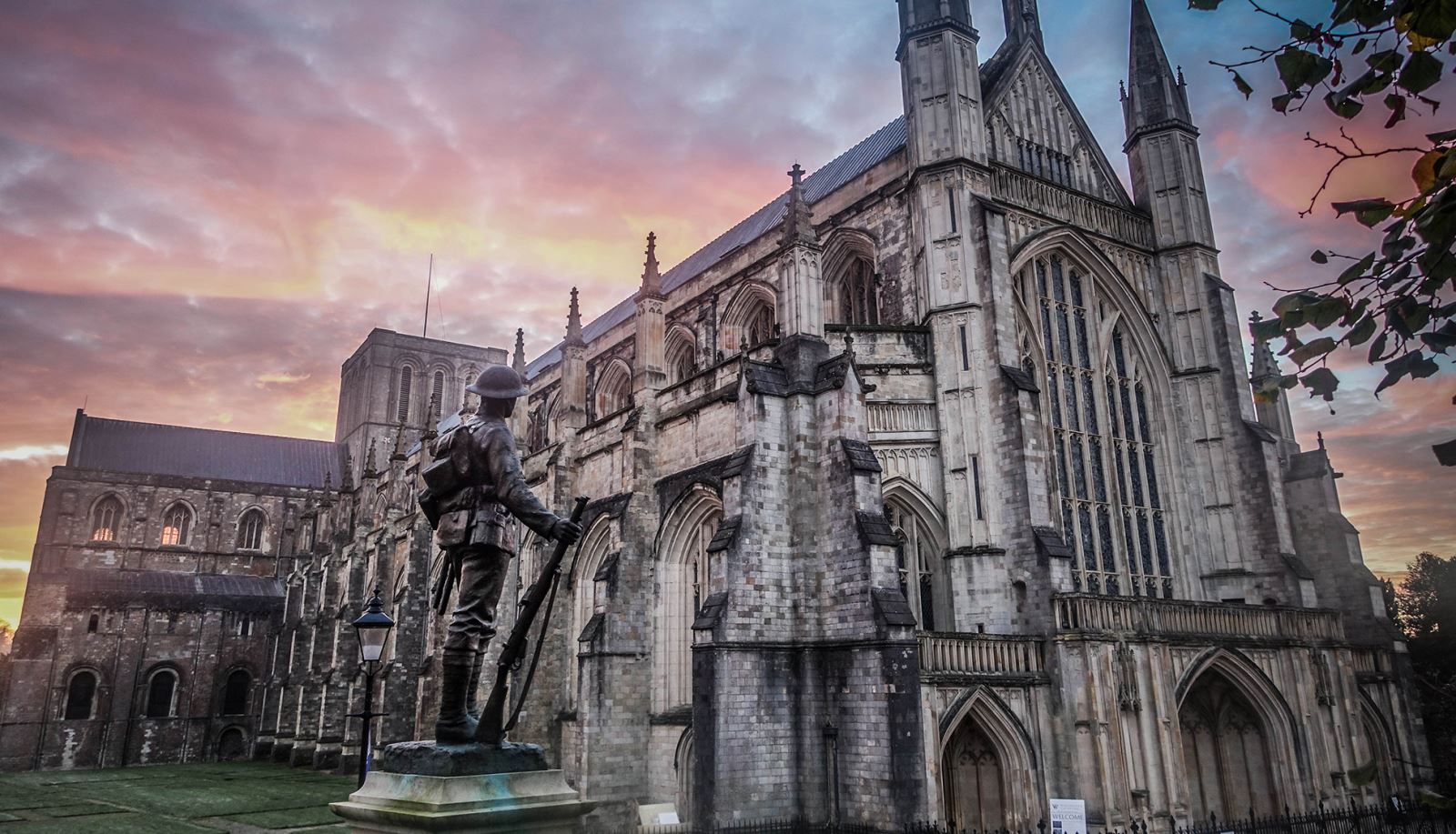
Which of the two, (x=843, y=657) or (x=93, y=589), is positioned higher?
(x=93, y=589)

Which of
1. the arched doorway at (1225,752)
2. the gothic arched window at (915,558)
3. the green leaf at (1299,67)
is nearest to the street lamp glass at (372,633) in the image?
the green leaf at (1299,67)

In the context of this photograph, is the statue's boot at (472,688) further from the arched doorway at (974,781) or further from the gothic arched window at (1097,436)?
the gothic arched window at (1097,436)

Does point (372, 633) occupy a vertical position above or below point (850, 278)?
below

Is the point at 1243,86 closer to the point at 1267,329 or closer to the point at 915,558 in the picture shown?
the point at 1267,329

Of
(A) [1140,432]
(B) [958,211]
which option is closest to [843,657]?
(B) [958,211]

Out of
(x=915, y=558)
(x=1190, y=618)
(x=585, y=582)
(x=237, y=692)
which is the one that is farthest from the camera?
(x=237, y=692)

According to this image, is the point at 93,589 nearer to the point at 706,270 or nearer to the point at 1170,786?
the point at 706,270

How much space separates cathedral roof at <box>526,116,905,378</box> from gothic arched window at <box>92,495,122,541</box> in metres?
29.8

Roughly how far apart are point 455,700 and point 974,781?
582 inches

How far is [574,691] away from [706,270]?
→ 14.5m

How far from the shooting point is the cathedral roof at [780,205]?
28.0 meters

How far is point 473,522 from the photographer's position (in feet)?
18.2

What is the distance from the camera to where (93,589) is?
1797 inches

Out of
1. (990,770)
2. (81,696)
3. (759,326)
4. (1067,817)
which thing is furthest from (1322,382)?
(81,696)
